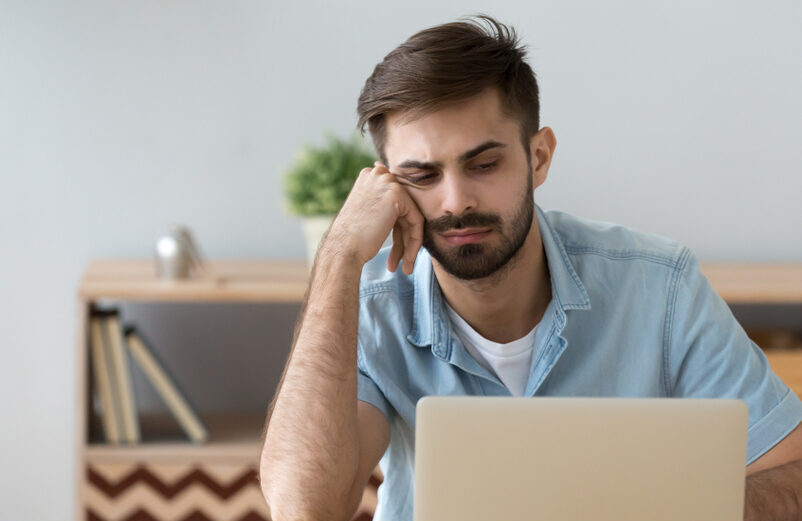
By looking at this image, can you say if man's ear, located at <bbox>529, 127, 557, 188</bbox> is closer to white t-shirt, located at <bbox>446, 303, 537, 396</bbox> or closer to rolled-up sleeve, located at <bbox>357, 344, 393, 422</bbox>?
white t-shirt, located at <bbox>446, 303, 537, 396</bbox>

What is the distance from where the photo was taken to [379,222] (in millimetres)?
1400

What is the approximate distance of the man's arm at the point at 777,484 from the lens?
3.95ft

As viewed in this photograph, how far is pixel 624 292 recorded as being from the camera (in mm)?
1460

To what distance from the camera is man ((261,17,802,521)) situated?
135cm

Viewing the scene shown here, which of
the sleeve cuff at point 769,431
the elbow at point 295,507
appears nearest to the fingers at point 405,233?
the elbow at point 295,507

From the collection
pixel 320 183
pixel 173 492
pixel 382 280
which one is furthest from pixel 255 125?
pixel 382 280

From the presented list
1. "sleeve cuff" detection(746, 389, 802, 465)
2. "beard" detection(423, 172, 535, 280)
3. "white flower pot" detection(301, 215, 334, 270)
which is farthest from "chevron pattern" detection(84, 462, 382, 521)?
"sleeve cuff" detection(746, 389, 802, 465)

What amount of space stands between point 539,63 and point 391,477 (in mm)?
1369

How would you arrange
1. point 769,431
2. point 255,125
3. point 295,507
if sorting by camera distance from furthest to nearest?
1. point 255,125
2. point 769,431
3. point 295,507

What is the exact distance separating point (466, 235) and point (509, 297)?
0.44ft

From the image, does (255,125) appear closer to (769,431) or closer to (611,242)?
(611,242)

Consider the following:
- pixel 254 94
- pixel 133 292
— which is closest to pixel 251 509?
pixel 133 292

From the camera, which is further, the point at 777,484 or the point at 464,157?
the point at 464,157

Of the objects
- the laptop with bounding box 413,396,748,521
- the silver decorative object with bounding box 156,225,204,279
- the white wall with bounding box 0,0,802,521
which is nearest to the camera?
the laptop with bounding box 413,396,748,521
